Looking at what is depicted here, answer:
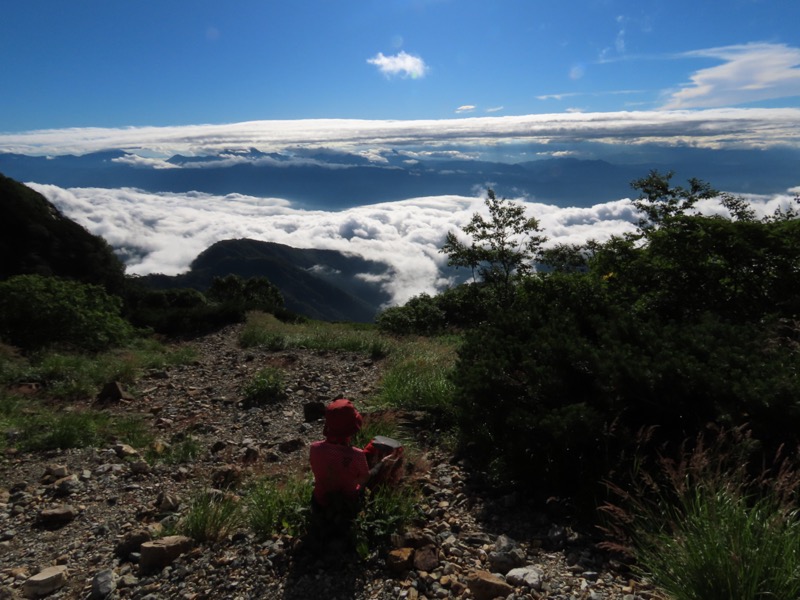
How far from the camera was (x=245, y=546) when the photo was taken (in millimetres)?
3453

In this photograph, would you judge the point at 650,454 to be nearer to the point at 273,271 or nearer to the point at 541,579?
the point at 541,579

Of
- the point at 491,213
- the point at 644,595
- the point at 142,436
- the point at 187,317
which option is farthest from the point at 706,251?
the point at 187,317

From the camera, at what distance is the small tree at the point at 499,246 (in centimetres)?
1658

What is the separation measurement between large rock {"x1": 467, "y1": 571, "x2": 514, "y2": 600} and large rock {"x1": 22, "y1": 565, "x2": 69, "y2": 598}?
7.88 feet

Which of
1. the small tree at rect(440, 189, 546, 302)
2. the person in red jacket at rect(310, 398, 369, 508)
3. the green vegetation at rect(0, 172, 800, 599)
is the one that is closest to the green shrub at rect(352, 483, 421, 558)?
the green vegetation at rect(0, 172, 800, 599)

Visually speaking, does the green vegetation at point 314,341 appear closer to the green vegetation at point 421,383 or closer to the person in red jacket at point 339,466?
the green vegetation at point 421,383

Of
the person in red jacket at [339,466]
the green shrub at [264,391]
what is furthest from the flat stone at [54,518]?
the green shrub at [264,391]

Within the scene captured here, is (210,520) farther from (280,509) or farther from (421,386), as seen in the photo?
(421,386)

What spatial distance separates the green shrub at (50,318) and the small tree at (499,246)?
9876mm

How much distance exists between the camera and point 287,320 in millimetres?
19656

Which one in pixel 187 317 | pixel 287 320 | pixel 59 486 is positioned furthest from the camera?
pixel 287 320

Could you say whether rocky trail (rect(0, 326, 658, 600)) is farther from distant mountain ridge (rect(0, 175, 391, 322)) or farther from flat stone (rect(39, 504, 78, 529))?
distant mountain ridge (rect(0, 175, 391, 322))

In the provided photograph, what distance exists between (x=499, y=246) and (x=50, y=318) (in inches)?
462

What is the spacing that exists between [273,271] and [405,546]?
103778 mm
